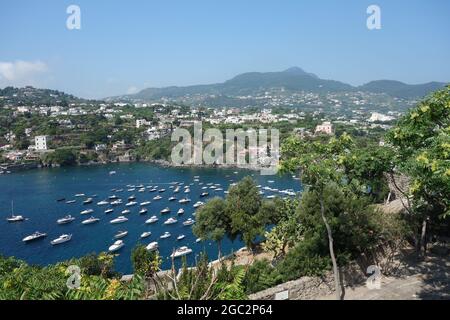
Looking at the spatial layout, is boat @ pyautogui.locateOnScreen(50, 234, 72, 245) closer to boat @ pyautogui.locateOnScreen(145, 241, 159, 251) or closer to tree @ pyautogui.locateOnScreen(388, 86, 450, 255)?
boat @ pyautogui.locateOnScreen(145, 241, 159, 251)

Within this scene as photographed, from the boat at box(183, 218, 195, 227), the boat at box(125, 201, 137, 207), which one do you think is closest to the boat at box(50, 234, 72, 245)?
the boat at box(183, 218, 195, 227)

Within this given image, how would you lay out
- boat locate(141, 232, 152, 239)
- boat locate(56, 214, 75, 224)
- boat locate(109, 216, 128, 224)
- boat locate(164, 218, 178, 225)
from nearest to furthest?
boat locate(141, 232, 152, 239) → boat locate(164, 218, 178, 225) → boat locate(109, 216, 128, 224) → boat locate(56, 214, 75, 224)

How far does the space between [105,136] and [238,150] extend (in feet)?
93.4

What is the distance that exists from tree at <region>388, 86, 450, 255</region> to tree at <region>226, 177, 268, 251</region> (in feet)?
28.7

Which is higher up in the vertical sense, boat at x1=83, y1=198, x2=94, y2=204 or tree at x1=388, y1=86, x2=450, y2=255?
tree at x1=388, y1=86, x2=450, y2=255

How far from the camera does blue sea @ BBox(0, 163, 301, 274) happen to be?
1124 inches

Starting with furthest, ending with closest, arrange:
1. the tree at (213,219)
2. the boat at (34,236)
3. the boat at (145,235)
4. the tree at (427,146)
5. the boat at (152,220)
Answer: the boat at (152,220) < the boat at (34,236) < the boat at (145,235) < the tree at (213,219) < the tree at (427,146)

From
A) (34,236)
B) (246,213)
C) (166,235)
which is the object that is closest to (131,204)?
(34,236)

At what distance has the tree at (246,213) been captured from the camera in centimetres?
1747

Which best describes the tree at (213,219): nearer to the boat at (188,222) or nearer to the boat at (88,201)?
the boat at (188,222)
